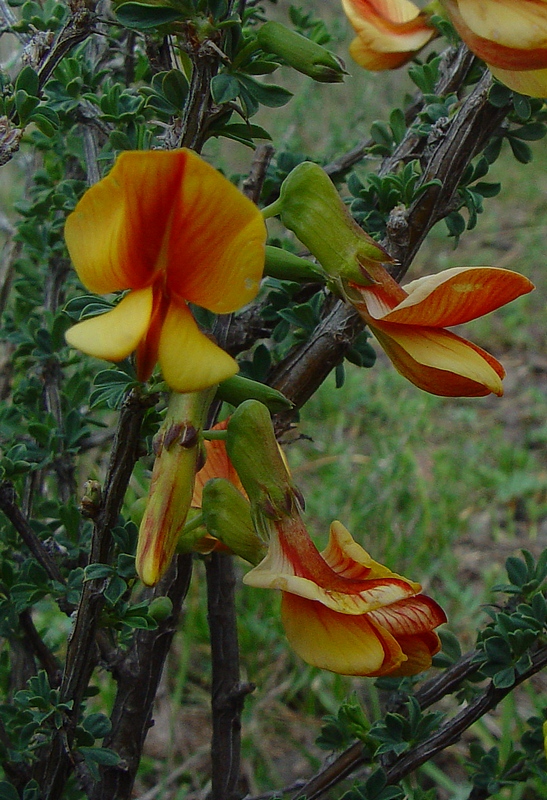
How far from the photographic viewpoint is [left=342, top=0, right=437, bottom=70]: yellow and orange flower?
0.89 m

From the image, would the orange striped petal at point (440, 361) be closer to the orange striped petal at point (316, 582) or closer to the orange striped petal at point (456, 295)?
the orange striped petal at point (456, 295)

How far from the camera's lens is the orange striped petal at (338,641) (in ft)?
1.85

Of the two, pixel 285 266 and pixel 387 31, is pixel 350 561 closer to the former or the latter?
pixel 285 266

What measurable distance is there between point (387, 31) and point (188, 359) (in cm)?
56

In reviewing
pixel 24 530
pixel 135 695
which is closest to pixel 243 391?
pixel 24 530

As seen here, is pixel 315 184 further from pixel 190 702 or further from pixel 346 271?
pixel 190 702

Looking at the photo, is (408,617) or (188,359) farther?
(408,617)

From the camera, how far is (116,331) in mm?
487

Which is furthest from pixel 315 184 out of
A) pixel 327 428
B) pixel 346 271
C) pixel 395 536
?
pixel 327 428

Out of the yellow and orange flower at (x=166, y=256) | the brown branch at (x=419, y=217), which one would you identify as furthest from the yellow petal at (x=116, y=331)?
the brown branch at (x=419, y=217)

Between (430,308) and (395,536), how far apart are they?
159 centimetres

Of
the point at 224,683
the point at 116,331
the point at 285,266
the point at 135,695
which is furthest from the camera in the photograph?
the point at 224,683

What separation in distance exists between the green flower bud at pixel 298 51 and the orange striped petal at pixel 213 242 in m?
0.15

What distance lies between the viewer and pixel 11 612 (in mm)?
784
